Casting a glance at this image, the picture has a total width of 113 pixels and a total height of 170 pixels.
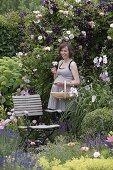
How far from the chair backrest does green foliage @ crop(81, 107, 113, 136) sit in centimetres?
141

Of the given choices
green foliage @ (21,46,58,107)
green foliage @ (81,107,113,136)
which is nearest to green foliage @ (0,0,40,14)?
green foliage @ (21,46,58,107)

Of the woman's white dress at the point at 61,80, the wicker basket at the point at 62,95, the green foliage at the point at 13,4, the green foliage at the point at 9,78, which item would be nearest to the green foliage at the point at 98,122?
the wicker basket at the point at 62,95

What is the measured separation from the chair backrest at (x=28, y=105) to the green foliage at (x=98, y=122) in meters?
1.41

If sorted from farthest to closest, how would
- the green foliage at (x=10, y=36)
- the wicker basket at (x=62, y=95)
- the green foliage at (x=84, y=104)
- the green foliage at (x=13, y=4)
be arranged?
the green foliage at (x=13, y=4), the green foliage at (x=10, y=36), the wicker basket at (x=62, y=95), the green foliage at (x=84, y=104)

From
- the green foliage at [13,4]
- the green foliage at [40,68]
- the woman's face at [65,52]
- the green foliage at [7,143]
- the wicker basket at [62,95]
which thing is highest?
the green foliage at [13,4]

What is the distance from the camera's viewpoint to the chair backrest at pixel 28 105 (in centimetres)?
893

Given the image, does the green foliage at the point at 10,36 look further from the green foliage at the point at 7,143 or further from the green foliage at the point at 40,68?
the green foliage at the point at 7,143

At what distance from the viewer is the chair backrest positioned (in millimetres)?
8930

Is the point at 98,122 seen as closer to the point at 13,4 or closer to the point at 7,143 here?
the point at 7,143

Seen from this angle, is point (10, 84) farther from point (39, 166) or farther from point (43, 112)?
point (39, 166)

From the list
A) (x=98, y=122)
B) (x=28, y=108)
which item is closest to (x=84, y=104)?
(x=98, y=122)

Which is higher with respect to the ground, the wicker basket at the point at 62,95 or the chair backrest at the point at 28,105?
the wicker basket at the point at 62,95

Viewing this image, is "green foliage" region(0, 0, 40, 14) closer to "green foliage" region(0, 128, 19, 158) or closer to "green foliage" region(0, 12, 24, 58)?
"green foliage" region(0, 12, 24, 58)

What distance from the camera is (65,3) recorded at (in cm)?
1015
